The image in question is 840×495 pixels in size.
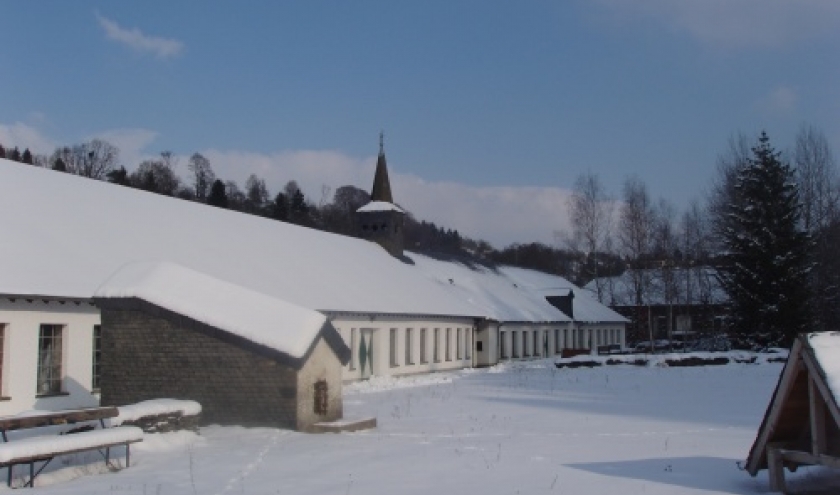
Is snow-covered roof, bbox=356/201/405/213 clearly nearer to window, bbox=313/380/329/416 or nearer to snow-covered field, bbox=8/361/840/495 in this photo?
snow-covered field, bbox=8/361/840/495

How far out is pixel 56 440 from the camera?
39.5 ft

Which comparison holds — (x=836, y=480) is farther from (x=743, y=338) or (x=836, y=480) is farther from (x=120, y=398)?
(x=743, y=338)

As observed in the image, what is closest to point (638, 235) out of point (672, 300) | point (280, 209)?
point (672, 300)

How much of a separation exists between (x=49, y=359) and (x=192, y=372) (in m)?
5.88

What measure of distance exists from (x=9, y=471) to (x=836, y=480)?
10920 mm

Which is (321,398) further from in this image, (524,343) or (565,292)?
(565,292)

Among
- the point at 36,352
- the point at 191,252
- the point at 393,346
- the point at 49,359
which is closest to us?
the point at 36,352

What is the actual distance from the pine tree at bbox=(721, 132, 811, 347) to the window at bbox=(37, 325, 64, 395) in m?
32.1

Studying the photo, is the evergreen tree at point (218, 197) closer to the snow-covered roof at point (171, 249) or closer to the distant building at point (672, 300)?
the distant building at point (672, 300)

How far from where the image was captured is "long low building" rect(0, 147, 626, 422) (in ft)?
69.5

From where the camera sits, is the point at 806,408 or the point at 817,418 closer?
the point at 817,418

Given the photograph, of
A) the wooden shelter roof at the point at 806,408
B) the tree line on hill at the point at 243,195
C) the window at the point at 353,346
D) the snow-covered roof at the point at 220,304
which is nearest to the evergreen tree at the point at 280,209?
the tree line on hill at the point at 243,195

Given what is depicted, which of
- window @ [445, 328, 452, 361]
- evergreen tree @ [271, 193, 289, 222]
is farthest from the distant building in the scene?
evergreen tree @ [271, 193, 289, 222]

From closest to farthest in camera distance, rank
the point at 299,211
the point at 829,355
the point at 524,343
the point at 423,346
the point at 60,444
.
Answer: the point at 829,355 → the point at 60,444 → the point at 423,346 → the point at 524,343 → the point at 299,211
